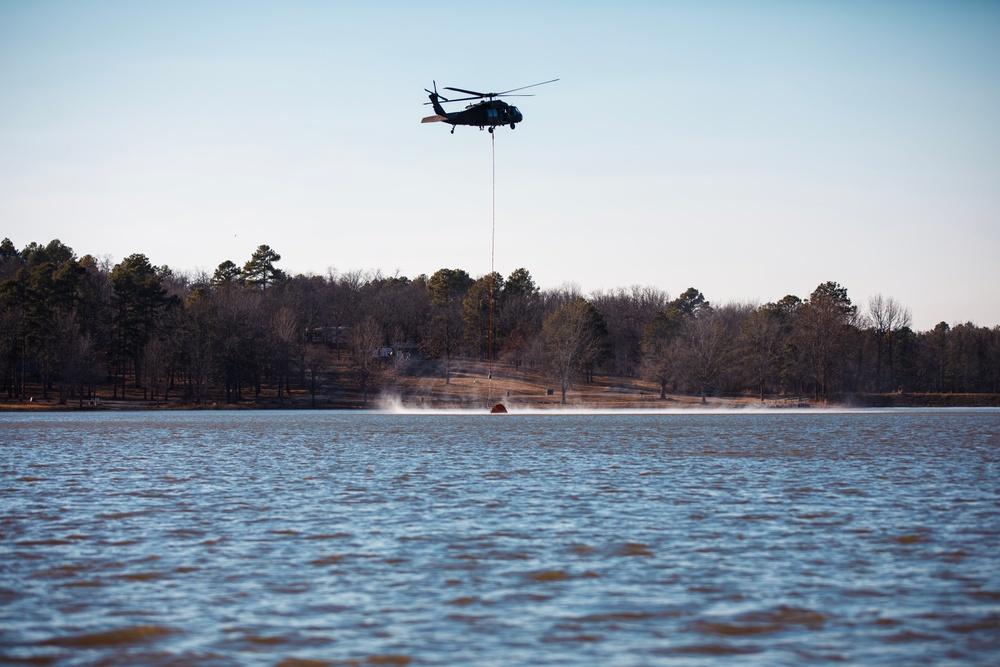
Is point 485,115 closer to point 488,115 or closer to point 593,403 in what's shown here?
point 488,115

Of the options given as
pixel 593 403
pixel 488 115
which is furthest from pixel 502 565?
pixel 593 403

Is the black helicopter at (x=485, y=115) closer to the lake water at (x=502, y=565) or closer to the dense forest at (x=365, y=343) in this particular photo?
the lake water at (x=502, y=565)

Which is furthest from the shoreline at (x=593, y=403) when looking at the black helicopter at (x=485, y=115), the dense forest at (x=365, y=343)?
the black helicopter at (x=485, y=115)

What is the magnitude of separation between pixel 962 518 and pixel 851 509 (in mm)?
2830

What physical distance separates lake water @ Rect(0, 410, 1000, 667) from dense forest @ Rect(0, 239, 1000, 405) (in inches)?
3581

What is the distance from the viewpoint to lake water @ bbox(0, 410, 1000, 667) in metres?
13.7

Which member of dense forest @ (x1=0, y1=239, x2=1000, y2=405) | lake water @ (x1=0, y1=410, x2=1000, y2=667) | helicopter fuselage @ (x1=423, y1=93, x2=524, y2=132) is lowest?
lake water @ (x1=0, y1=410, x2=1000, y2=667)

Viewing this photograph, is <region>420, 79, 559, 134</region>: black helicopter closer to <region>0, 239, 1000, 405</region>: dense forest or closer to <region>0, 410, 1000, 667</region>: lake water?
<region>0, 410, 1000, 667</region>: lake water

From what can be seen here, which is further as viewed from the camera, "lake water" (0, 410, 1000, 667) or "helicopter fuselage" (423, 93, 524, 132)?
"helicopter fuselage" (423, 93, 524, 132)

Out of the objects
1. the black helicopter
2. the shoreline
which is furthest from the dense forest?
the black helicopter

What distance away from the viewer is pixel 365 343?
140 meters

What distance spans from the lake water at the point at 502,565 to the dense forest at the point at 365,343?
91.0m

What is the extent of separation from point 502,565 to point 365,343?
12218 centimetres

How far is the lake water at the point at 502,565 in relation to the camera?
13.7 m
